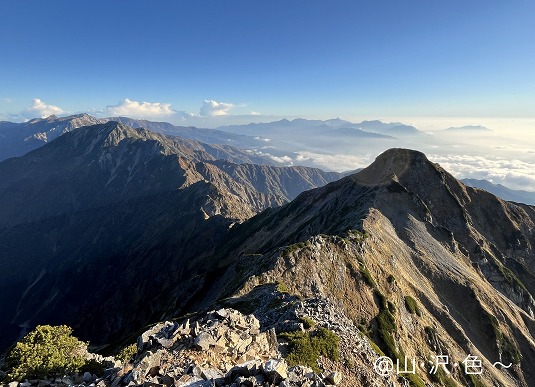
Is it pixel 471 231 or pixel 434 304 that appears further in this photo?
pixel 471 231

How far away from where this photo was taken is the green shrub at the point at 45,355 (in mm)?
26359

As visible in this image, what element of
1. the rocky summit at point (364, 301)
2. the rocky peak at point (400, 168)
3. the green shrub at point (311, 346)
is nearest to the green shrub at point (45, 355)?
the rocky summit at point (364, 301)

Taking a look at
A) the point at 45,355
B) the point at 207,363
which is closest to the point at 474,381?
the point at 207,363

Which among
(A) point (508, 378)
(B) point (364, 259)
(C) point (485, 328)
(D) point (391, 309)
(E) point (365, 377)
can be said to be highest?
(E) point (365, 377)

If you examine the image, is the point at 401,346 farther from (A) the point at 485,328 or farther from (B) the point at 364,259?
(A) the point at 485,328

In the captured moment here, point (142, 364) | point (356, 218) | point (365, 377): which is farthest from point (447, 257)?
point (142, 364)

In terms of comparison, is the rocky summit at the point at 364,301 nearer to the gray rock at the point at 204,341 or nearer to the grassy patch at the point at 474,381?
the gray rock at the point at 204,341

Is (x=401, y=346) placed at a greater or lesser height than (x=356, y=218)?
lesser

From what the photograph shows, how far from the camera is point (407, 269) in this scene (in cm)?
10125

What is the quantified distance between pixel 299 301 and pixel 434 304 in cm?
5865

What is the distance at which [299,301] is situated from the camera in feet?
165

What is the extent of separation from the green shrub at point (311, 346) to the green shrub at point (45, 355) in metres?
19.8

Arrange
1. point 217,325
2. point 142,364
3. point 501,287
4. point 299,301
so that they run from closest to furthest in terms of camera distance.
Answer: point 142,364
point 217,325
point 299,301
point 501,287

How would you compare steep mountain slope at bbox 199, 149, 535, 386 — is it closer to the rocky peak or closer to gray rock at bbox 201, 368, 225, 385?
the rocky peak
